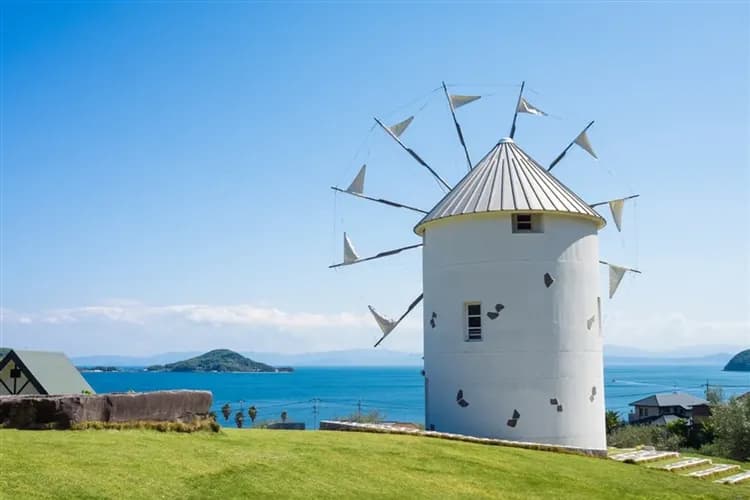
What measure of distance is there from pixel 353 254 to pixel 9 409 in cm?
1346

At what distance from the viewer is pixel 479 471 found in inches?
487

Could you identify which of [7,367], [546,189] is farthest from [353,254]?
[7,367]

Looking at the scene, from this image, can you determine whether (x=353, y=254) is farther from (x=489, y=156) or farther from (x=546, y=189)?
(x=546, y=189)

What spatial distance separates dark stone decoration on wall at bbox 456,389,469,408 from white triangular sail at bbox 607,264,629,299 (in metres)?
6.81

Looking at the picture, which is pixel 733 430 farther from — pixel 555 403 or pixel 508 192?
pixel 508 192

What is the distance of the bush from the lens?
2700 centimetres

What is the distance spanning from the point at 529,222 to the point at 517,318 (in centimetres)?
262

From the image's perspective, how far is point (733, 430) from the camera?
90.6 feet

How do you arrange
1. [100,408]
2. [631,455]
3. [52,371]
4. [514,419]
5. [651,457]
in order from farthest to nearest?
[52,371]
[514,419]
[631,455]
[651,457]
[100,408]

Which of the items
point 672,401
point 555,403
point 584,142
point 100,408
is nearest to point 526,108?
point 584,142

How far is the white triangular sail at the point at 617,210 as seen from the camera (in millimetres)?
22172

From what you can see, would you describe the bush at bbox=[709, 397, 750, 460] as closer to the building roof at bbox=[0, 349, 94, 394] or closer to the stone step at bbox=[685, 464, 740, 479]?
the stone step at bbox=[685, 464, 740, 479]

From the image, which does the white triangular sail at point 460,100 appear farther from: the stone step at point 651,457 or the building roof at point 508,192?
the stone step at point 651,457

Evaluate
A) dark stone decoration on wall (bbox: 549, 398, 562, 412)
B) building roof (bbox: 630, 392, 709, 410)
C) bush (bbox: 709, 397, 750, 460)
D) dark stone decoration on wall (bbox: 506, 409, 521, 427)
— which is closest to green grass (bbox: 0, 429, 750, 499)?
dark stone decoration on wall (bbox: 506, 409, 521, 427)
